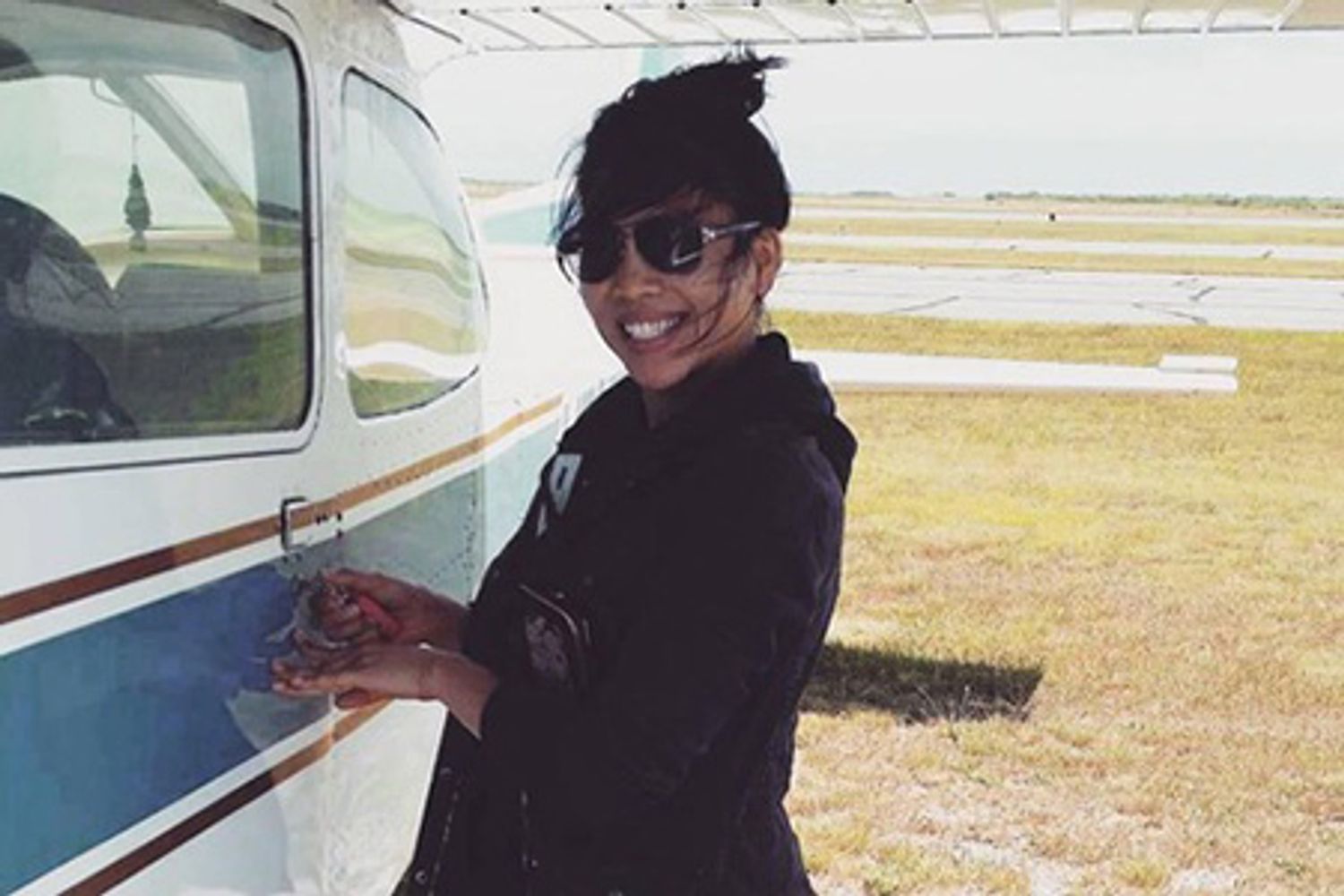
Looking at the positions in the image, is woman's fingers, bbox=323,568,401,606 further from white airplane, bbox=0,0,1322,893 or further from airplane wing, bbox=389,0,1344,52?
airplane wing, bbox=389,0,1344,52

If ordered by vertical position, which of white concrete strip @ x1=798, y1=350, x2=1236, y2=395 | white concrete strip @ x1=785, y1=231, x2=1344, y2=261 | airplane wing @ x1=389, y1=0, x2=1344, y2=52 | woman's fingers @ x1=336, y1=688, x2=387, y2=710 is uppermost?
airplane wing @ x1=389, y1=0, x2=1344, y2=52

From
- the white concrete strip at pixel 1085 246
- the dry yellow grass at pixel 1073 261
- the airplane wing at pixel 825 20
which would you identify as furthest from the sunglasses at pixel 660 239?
the white concrete strip at pixel 1085 246

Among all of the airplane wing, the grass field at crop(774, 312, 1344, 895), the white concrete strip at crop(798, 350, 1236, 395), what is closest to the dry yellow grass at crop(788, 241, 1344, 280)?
the grass field at crop(774, 312, 1344, 895)

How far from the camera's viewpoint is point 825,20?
4.01 metres

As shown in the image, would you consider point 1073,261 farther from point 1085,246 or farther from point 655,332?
point 655,332

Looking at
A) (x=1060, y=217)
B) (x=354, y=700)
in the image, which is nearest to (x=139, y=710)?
(x=354, y=700)

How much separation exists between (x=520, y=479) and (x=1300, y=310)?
23796mm

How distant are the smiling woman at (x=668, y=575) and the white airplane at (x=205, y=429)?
31 centimetres

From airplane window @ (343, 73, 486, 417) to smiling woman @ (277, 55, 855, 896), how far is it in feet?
2.75

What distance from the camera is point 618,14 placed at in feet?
12.9

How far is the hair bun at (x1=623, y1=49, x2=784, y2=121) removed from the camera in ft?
5.56

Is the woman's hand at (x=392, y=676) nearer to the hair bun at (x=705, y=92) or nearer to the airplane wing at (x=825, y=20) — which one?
the hair bun at (x=705, y=92)

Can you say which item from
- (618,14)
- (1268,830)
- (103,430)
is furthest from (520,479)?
(1268,830)

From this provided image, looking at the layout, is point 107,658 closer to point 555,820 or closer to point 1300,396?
point 555,820
